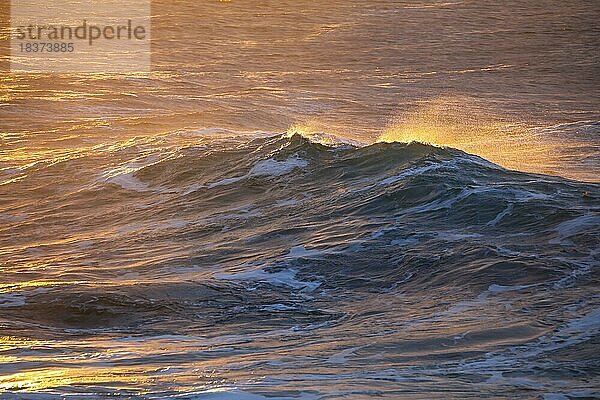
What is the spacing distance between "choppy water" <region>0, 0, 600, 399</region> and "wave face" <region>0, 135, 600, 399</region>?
0.11ft

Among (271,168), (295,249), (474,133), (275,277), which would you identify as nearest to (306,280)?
(275,277)

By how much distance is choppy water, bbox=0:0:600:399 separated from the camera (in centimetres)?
670

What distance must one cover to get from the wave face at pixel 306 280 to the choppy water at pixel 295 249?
0.03 metres

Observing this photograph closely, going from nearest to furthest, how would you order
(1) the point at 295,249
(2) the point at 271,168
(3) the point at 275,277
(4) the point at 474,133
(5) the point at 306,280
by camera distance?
1. (5) the point at 306,280
2. (3) the point at 275,277
3. (1) the point at 295,249
4. (2) the point at 271,168
5. (4) the point at 474,133

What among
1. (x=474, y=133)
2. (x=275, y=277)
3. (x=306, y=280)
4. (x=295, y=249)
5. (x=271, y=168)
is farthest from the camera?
(x=474, y=133)

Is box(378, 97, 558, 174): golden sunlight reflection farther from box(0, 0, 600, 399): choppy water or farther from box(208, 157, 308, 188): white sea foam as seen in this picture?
box(208, 157, 308, 188): white sea foam

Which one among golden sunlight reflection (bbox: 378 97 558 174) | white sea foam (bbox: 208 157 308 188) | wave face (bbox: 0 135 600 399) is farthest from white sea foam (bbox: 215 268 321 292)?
golden sunlight reflection (bbox: 378 97 558 174)

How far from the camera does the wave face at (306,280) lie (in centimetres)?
654

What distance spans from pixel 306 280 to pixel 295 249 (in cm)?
120

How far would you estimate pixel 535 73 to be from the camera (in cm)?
3328

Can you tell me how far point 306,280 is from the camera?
969cm

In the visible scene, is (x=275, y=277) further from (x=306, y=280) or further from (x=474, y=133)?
(x=474, y=133)

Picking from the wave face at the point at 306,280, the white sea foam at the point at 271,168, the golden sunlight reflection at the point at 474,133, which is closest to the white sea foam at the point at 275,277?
the wave face at the point at 306,280

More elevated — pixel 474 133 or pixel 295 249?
pixel 295 249
